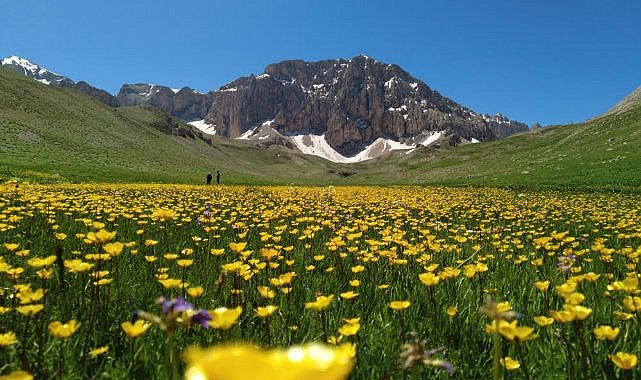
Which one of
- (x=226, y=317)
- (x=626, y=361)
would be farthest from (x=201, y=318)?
(x=626, y=361)

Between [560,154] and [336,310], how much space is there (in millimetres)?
48473

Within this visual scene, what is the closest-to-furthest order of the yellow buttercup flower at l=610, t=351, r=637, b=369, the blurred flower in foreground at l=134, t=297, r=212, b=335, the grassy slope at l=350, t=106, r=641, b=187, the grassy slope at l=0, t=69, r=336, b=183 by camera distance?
the blurred flower in foreground at l=134, t=297, r=212, b=335, the yellow buttercup flower at l=610, t=351, r=637, b=369, the grassy slope at l=350, t=106, r=641, b=187, the grassy slope at l=0, t=69, r=336, b=183

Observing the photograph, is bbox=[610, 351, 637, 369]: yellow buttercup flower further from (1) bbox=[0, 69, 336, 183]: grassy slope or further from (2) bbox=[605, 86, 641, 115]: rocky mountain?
(2) bbox=[605, 86, 641, 115]: rocky mountain

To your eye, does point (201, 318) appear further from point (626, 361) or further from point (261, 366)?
point (626, 361)

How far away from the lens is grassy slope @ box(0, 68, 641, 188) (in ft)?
102

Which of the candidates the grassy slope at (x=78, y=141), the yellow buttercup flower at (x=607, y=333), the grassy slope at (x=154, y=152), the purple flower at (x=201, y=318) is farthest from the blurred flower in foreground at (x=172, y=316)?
the grassy slope at (x=78, y=141)

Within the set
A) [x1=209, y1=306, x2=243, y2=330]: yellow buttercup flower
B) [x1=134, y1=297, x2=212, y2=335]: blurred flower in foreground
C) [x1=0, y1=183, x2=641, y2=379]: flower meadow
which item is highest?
[x1=134, y1=297, x2=212, y2=335]: blurred flower in foreground

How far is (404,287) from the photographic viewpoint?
155 inches

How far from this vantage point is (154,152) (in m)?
82.6

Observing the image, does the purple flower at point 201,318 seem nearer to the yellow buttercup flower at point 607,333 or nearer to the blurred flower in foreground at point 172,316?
the blurred flower in foreground at point 172,316

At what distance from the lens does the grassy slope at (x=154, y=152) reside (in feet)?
102

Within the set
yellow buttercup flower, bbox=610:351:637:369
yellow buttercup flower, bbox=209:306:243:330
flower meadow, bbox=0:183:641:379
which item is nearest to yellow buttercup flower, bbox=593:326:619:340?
flower meadow, bbox=0:183:641:379

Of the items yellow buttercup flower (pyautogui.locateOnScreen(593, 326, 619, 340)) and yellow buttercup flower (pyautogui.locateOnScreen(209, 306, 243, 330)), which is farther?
yellow buttercup flower (pyautogui.locateOnScreen(593, 326, 619, 340))

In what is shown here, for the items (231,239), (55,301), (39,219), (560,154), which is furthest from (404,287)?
(560,154)
